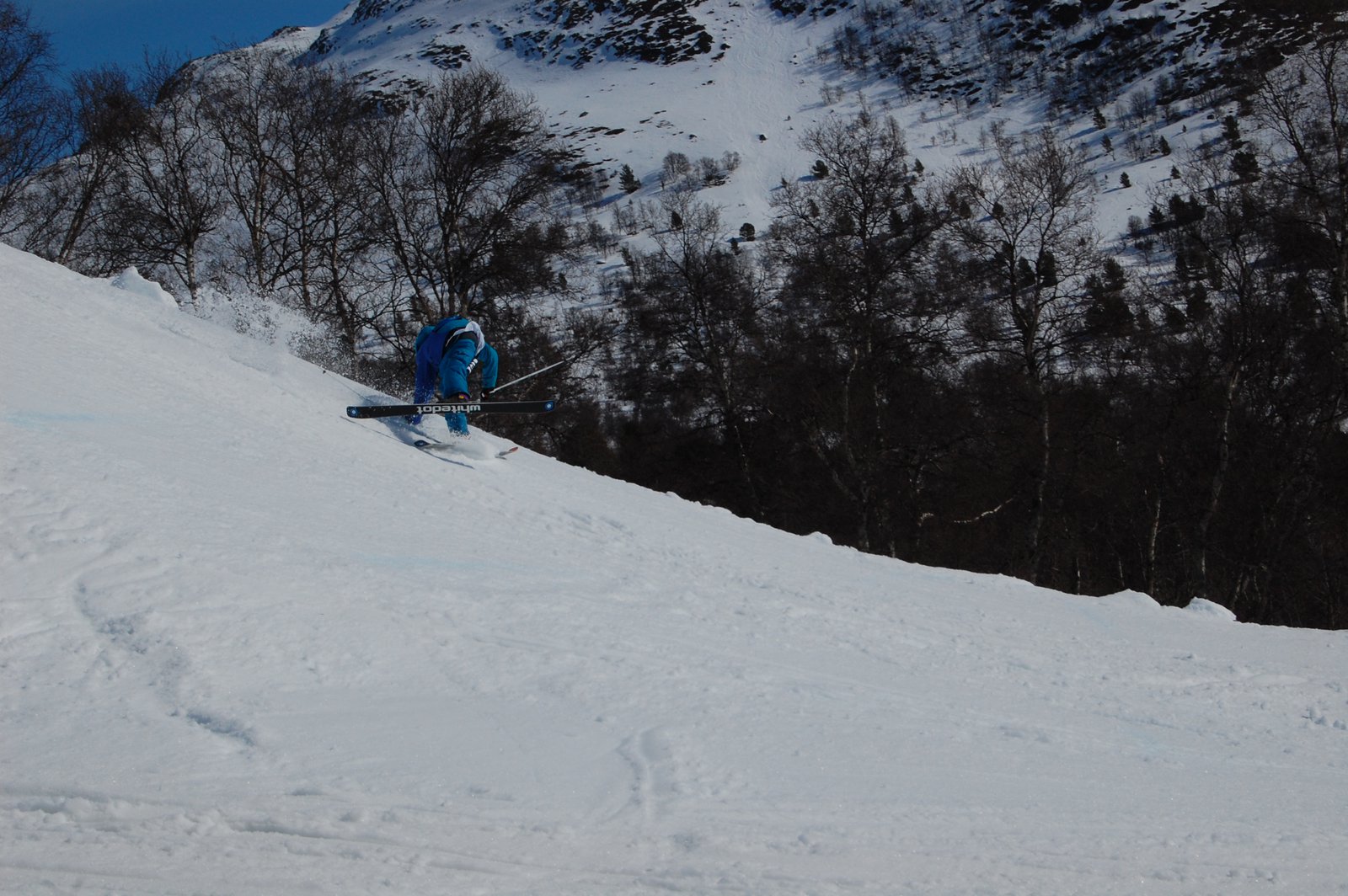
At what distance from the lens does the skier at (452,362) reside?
9.63 metres

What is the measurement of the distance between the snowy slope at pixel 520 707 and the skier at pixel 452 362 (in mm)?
2015

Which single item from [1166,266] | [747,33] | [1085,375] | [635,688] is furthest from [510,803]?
[747,33]

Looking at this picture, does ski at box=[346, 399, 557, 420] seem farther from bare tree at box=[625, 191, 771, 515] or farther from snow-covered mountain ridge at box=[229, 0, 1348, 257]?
snow-covered mountain ridge at box=[229, 0, 1348, 257]

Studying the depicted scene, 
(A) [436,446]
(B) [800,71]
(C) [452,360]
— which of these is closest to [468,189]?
(C) [452,360]

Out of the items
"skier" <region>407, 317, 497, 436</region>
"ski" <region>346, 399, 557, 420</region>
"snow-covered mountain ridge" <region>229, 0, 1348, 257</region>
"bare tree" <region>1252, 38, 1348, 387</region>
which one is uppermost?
"snow-covered mountain ridge" <region>229, 0, 1348, 257</region>

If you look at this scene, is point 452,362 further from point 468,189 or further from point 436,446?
point 468,189

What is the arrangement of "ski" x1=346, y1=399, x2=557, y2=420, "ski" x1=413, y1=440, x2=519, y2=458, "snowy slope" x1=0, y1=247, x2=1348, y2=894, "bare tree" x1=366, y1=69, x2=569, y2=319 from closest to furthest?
"snowy slope" x1=0, y1=247, x2=1348, y2=894, "ski" x1=413, y1=440, x2=519, y2=458, "ski" x1=346, y1=399, x2=557, y2=420, "bare tree" x1=366, y1=69, x2=569, y2=319

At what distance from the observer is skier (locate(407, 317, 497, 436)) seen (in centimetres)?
963

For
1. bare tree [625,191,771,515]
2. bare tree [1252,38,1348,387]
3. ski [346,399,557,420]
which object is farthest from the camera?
bare tree [625,191,771,515]

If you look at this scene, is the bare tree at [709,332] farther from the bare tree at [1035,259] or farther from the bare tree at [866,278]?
the bare tree at [1035,259]

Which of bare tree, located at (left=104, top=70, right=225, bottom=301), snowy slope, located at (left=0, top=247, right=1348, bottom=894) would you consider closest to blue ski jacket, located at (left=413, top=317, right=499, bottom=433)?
snowy slope, located at (left=0, top=247, right=1348, bottom=894)

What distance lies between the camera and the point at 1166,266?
2067 inches

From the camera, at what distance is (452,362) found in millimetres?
9695

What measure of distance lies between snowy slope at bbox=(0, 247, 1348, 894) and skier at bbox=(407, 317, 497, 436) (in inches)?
79.4
